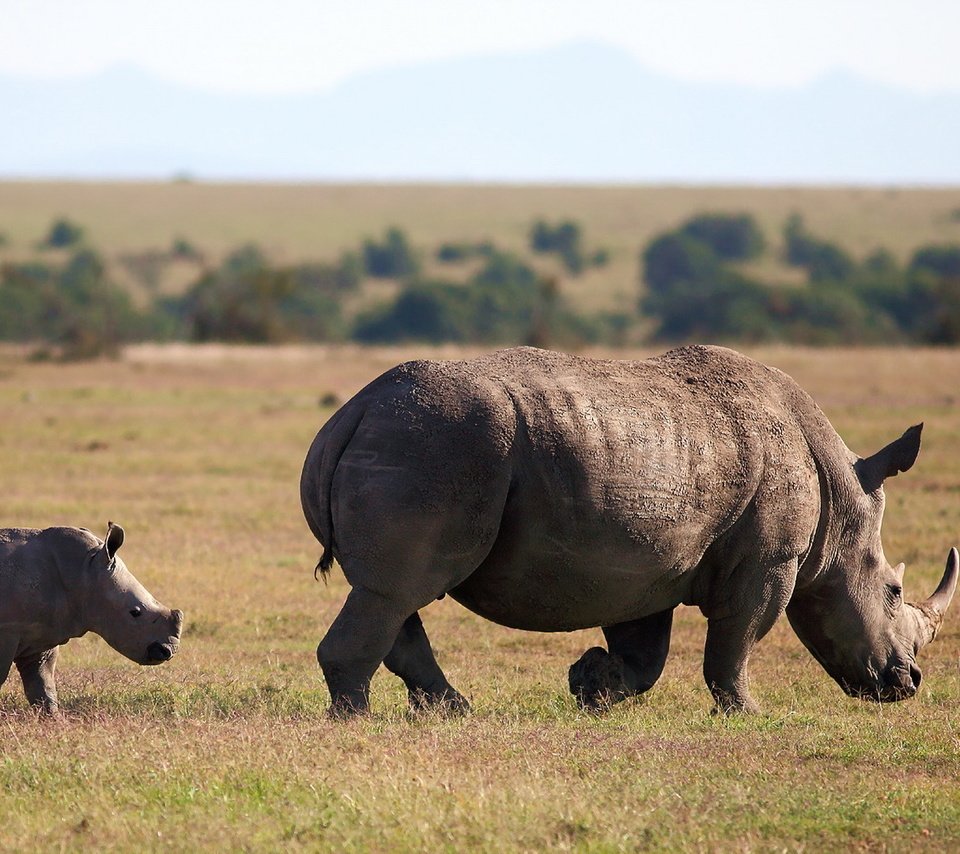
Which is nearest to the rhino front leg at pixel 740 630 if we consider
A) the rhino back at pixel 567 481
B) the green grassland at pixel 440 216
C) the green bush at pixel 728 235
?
the rhino back at pixel 567 481

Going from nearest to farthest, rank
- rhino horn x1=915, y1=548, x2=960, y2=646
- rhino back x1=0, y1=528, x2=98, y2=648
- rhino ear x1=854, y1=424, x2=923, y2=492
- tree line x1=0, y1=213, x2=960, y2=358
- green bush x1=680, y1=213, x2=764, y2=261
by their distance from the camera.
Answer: rhino back x1=0, y1=528, x2=98, y2=648 → rhino ear x1=854, y1=424, x2=923, y2=492 → rhino horn x1=915, y1=548, x2=960, y2=646 → tree line x1=0, y1=213, x2=960, y2=358 → green bush x1=680, y1=213, x2=764, y2=261

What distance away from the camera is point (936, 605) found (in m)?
9.66

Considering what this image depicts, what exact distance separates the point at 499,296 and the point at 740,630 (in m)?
53.4

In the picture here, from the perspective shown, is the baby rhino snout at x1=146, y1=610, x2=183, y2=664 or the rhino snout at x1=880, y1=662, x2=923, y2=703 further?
the rhino snout at x1=880, y1=662, x2=923, y2=703

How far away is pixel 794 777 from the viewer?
7.00m

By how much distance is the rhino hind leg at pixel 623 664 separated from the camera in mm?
8812

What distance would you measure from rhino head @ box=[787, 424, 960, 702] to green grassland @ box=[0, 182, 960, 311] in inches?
2300

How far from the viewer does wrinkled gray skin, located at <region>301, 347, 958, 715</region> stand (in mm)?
7914

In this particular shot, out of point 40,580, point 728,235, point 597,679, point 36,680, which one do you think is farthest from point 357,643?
point 728,235

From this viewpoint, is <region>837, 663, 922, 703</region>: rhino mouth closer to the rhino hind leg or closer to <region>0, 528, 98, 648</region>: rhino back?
the rhino hind leg

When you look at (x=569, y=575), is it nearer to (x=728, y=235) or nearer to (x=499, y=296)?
(x=499, y=296)

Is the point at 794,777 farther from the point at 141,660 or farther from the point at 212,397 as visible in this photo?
the point at 212,397

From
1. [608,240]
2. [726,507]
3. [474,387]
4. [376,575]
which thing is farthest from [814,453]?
[608,240]

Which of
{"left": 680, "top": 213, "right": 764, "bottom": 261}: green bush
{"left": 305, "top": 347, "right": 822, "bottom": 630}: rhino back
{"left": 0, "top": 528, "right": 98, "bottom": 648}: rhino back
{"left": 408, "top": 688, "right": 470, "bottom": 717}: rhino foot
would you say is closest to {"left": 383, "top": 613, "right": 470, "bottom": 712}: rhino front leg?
{"left": 408, "top": 688, "right": 470, "bottom": 717}: rhino foot
